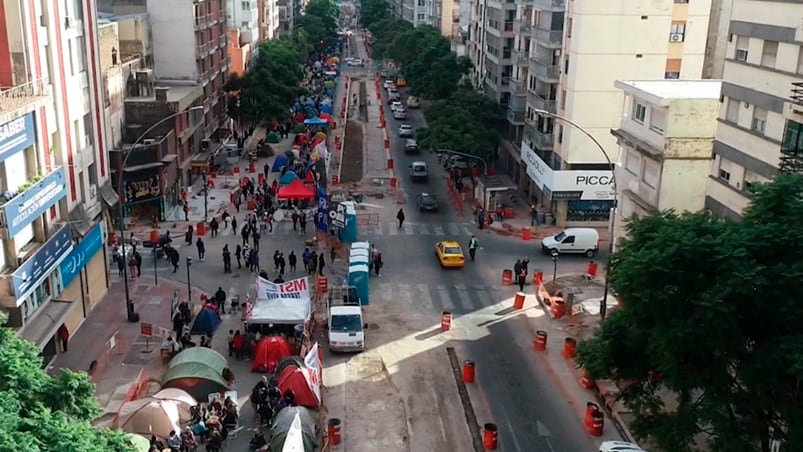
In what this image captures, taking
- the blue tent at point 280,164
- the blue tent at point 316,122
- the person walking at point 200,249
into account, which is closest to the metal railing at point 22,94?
the person walking at point 200,249

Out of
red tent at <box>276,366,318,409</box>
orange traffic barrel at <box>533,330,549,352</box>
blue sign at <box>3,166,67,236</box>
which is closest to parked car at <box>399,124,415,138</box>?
orange traffic barrel at <box>533,330,549,352</box>

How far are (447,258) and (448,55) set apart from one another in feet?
136

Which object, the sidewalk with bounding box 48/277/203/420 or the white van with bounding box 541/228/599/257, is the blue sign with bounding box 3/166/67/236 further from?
the white van with bounding box 541/228/599/257

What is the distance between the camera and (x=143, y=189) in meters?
46.0

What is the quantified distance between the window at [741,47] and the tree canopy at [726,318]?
12.2m

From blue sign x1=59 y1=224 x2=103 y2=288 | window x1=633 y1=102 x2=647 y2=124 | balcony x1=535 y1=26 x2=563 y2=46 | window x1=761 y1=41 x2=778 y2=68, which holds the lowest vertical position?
blue sign x1=59 y1=224 x2=103 y2=288

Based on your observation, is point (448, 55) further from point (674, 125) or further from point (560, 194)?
point (674, 125)

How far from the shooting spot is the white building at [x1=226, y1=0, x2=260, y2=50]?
269ft

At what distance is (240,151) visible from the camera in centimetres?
6725

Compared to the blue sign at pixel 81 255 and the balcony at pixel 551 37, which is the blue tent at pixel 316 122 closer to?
the balcony at pixel 551 37

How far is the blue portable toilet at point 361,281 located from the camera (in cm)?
3547

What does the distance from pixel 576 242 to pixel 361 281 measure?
45.6ft

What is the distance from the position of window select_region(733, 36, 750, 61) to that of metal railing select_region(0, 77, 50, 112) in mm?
25822

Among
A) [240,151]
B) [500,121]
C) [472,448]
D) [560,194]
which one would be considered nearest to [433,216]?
[560,194]
